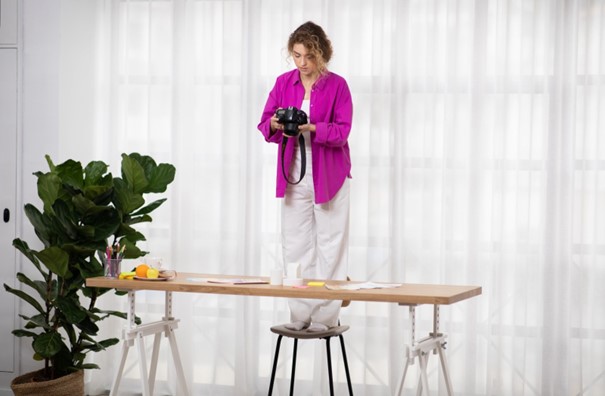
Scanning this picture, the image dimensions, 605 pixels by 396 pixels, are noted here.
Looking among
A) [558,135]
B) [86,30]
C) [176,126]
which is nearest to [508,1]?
[558,135]

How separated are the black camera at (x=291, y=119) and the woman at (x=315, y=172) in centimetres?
6

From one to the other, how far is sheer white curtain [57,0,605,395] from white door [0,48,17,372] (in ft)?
1.60

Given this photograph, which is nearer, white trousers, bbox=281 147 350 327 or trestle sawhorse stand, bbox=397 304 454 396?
trestle sawhorse stand, bbox=397 304 454 396

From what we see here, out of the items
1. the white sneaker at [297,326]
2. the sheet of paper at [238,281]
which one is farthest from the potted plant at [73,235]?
the white sneaker at [297,326]

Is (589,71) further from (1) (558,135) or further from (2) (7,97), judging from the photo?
(2) (7,97)

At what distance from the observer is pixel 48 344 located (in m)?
3.63

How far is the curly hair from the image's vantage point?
3359 millimetres

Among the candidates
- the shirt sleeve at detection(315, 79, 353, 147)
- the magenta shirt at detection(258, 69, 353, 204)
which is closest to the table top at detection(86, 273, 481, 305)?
the magenta shirt at detection(258, 69, 353, 204)

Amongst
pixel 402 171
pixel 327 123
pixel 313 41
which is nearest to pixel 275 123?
pixel 327 123

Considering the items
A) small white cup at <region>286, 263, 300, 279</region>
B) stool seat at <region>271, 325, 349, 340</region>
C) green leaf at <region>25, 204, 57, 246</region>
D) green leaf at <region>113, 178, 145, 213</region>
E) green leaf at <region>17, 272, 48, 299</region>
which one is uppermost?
green leaf at <region>113, 178, 145, 213</region>

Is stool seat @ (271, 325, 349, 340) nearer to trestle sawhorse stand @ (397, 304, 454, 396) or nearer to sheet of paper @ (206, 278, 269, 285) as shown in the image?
sheet of paper @ (206, 278, 269, 285)

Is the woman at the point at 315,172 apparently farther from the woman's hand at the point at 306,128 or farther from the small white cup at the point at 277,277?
the small white cup at the point at 277,277

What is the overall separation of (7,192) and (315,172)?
5.94ft

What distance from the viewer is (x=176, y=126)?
432cm
